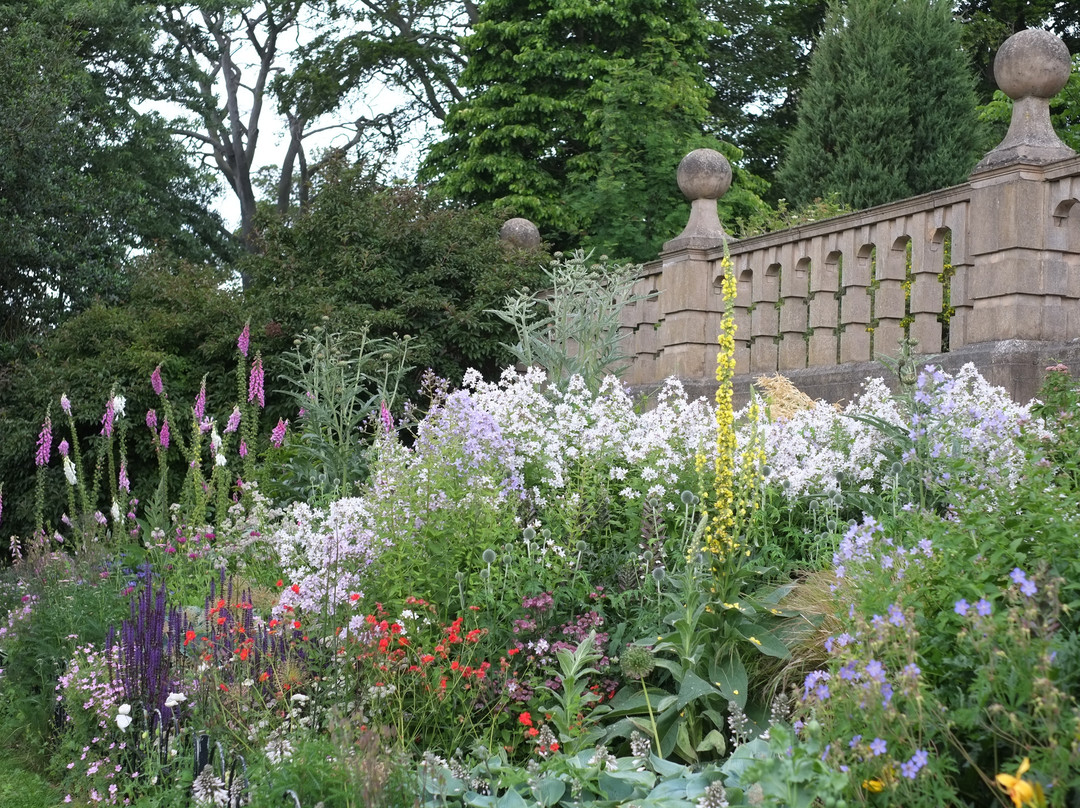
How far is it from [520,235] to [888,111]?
8.10m

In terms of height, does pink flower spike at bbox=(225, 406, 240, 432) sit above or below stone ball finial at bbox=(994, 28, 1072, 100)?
below

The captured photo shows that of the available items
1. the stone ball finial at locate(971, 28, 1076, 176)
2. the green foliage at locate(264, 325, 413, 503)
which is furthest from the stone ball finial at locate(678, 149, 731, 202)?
the green foliage at locate(264, 325, 413, 503)

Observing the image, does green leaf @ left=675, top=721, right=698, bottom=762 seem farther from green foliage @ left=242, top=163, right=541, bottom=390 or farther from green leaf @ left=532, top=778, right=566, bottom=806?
green foliage @ left=242, top=163, right=541, bottom=390

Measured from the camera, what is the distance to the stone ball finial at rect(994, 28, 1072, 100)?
26.2 feet

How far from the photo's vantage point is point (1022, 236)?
302 inches

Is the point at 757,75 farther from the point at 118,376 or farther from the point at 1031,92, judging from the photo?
the point at 1031,92

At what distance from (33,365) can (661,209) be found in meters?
9.98

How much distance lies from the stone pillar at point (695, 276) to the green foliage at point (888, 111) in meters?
8.71

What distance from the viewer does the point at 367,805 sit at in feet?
9.71

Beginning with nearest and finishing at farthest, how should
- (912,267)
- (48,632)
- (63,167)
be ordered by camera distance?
1. (48,632)
2. (912,267)
3. (63,167)

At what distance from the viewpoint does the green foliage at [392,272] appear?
12.2 metres

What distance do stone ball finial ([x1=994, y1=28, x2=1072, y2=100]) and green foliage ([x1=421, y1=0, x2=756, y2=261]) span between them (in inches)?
421

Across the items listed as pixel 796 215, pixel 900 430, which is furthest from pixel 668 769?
pixel 796 215

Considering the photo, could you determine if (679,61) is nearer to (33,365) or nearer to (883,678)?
(33,365)
